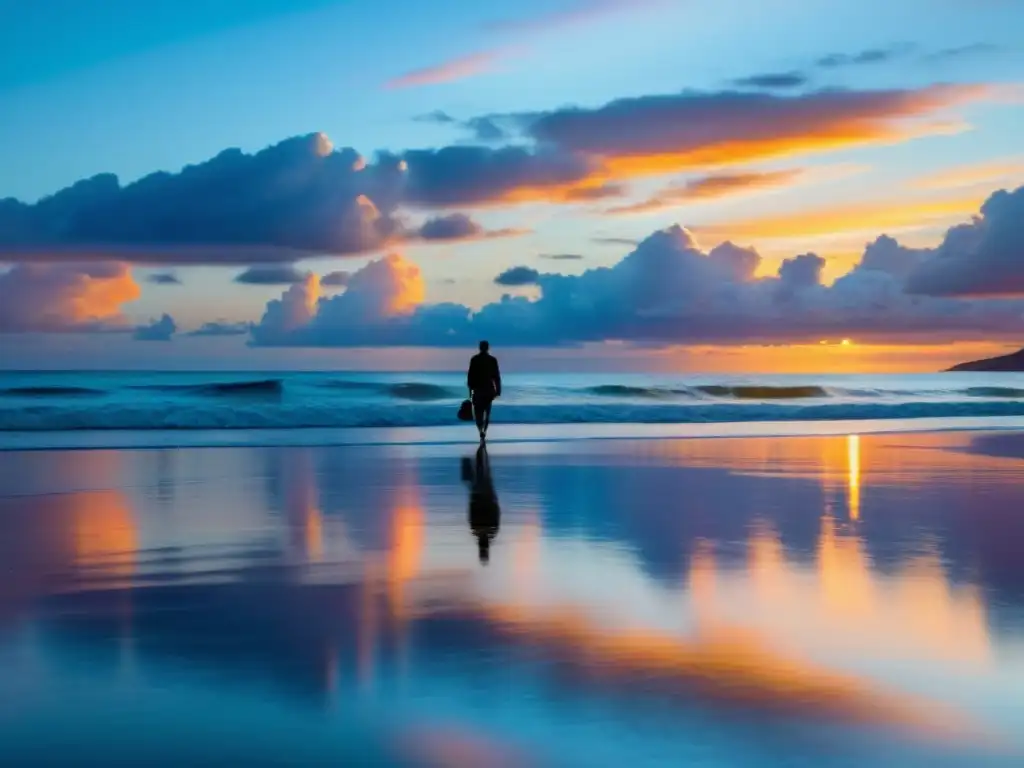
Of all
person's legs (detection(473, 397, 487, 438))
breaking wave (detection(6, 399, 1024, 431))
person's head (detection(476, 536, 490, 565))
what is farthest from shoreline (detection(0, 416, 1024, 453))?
person's head (detection(476, 536, 490, 565))

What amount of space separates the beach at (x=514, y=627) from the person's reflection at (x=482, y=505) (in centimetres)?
8

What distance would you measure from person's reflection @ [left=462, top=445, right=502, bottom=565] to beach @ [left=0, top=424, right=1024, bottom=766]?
8cm

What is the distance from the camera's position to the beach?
190 inches

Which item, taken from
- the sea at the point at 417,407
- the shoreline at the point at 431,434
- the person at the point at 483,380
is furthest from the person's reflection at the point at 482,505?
the sea at the point at 417,407

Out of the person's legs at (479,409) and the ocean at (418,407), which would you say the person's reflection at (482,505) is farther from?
the ocean at (418,407)

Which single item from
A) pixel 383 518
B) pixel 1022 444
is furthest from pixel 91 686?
pixel 1022 444

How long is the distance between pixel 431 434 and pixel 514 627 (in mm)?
22641

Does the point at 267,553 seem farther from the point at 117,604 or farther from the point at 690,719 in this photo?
the point at 690,719

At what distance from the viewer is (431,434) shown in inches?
1157

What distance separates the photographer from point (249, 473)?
17719 millimetres

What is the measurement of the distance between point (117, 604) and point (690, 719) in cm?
414

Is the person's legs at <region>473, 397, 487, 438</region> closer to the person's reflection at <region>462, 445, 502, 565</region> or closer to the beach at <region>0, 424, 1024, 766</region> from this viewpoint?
the person's reflection at <region>462, 445, 502, 565</region>

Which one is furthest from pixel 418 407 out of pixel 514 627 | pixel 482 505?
pixel 514 627

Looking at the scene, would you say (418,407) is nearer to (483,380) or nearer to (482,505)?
(483,380)
